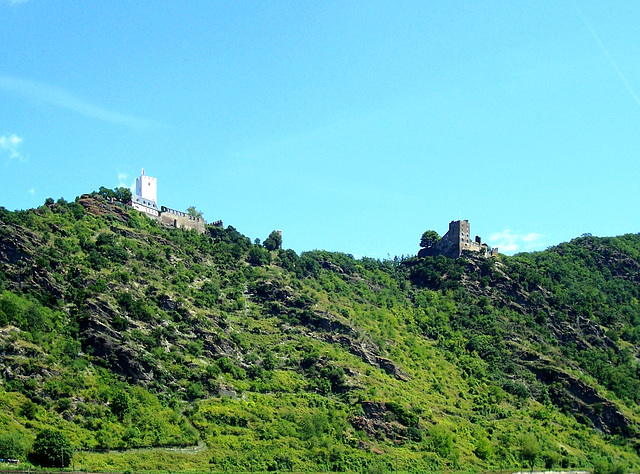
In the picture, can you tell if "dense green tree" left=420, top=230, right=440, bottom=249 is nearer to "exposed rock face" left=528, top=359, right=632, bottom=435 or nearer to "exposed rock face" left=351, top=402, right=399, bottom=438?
"exposed rock face" left=528, top=359, right=632, bottom=435

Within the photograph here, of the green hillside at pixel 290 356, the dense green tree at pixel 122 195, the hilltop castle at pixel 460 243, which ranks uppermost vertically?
the dense green tree at pixel 122 195

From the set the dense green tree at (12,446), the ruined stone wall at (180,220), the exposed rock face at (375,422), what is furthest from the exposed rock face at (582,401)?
the dense green tree at (12,446)

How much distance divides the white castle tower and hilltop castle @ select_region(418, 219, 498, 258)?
5956cm

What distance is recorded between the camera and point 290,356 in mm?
134000

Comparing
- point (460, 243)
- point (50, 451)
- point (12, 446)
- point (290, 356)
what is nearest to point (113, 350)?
point (50, 451)

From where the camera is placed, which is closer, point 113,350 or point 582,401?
point 113,350

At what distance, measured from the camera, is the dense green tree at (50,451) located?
91188 millimetres

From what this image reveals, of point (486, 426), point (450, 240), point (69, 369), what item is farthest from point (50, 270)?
point (450, 240)

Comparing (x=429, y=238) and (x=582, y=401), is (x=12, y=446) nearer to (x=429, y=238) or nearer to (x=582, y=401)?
(x=582, y=401)

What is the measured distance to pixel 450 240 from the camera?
188625 millimetres

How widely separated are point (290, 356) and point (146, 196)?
Result: 5233 centimetres

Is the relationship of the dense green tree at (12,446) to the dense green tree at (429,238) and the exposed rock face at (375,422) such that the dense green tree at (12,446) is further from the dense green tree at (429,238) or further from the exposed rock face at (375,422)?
the dense green tree at (429,238)

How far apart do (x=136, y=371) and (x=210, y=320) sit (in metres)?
20.2

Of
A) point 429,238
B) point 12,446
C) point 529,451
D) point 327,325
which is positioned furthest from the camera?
point 429,238
